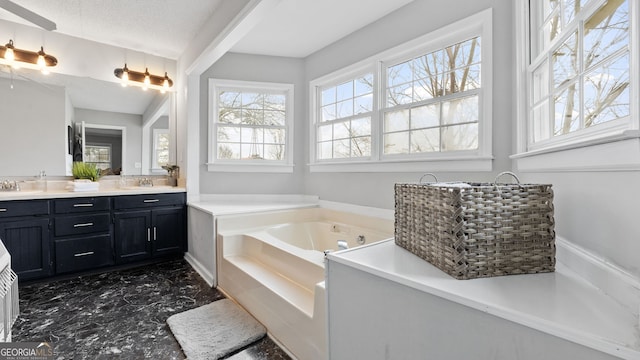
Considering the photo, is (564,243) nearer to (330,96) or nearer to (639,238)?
(639,238)

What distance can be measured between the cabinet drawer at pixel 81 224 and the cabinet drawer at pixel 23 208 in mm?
147

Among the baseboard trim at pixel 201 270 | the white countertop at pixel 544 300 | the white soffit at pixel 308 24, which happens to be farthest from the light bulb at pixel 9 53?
the white countertop at pixel 544 300

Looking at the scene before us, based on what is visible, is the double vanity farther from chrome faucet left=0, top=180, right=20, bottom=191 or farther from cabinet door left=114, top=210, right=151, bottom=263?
chrome faucet left=0, top=180, right=20, bottom=191

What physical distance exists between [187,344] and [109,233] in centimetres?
193

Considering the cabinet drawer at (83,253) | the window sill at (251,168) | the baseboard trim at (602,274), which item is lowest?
the cabinet drawer at (83,253)

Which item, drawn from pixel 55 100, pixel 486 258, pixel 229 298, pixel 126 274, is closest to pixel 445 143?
pixel 486 258

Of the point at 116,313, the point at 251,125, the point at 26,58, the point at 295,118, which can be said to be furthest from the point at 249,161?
the point at 26,58

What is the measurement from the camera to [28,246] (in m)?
2.60

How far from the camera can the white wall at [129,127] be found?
3.37m

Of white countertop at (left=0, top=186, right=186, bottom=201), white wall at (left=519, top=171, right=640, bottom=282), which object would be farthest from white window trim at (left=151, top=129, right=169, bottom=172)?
white wall at (left=519, top=171, right=640, bottom=282)

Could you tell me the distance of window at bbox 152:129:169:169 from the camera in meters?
3.75

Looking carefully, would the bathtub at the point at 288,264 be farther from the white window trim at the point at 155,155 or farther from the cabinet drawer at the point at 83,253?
the white window trim at the point at 155,155

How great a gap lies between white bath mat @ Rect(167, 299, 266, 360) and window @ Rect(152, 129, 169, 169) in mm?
2342

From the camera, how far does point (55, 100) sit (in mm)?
3092
